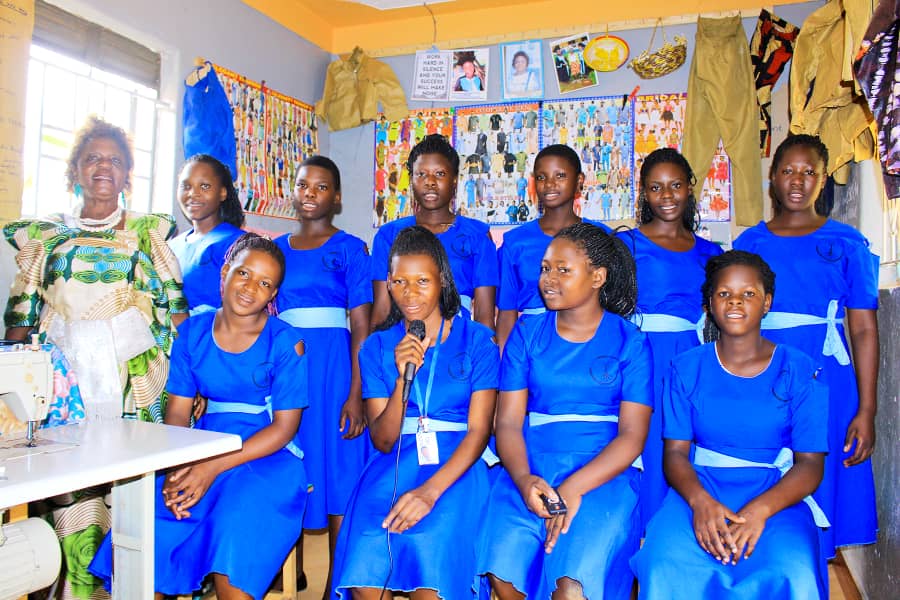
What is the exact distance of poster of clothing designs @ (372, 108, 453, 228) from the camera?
5.07m

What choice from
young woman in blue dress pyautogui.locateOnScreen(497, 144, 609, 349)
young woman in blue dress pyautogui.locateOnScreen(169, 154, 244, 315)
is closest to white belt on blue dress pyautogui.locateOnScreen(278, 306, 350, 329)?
young woman in blue dress pyautogui.locateOnScreen(169, 154, 244, 315)

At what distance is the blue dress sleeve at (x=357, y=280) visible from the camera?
2.79 meters

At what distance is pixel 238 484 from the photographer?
2055 millimetres

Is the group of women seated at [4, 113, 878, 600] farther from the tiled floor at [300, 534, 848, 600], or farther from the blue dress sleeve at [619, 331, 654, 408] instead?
the tiled floor at [300, 534, 848, 600]

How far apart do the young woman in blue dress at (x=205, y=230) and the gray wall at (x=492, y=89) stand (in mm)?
2275

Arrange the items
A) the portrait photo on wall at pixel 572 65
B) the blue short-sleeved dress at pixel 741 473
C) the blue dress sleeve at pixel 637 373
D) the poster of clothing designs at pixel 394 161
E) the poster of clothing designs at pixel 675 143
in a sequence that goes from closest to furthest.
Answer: the blue short-sleeved dress at pixel 741 473 → the blue dress sleeve at pixel 637 373 → the poster of clothing designs at pixel 675 143 → the portrait photo on wall at pixel 572 65 → the poster of clothing designs at pixel 394 161

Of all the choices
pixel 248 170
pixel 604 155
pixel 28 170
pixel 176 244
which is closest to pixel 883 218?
pixel 604 155

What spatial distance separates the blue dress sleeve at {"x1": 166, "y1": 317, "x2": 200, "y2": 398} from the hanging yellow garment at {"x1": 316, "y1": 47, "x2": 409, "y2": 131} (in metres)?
3.22

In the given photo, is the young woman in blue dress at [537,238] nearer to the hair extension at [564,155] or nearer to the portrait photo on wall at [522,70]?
the hair extension at [564,155]

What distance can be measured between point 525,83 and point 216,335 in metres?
3.25

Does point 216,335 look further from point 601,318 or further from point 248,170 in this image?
point 248,170

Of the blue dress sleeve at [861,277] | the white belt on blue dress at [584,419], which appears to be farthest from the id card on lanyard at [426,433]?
the blue dress sleeve at [861,277]

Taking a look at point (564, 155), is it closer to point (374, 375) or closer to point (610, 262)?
point (610, 262)

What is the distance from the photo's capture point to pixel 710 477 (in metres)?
2.00
